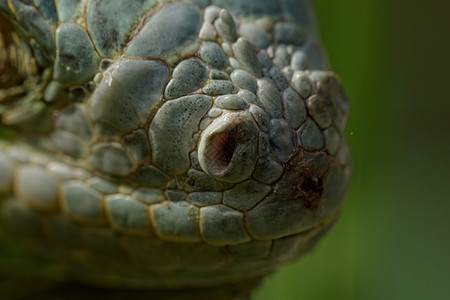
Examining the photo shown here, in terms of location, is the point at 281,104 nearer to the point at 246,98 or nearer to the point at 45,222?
the point at 246,98

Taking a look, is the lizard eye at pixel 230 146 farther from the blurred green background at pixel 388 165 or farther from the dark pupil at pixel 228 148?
the blurred green background at pixel 388 165

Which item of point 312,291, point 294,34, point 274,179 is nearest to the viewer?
point 274,179

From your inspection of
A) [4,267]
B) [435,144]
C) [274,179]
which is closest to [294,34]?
[274,179]

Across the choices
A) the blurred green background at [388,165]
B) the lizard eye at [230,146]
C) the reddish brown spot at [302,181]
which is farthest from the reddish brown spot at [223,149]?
the blurred green background at [388,165]

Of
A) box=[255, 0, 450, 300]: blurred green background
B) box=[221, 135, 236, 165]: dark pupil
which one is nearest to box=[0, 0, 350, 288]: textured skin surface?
box=[221, 135, 236, 165]: dark pupil

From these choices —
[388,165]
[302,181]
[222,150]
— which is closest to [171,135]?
[222,150]

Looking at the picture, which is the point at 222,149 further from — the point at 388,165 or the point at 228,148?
the point at 388,165

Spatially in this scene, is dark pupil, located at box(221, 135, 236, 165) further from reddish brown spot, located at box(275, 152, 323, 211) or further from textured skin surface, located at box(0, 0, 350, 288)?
reddish brown spot, located at box(275, 152, 323, 211)

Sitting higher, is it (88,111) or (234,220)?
(88,111)
